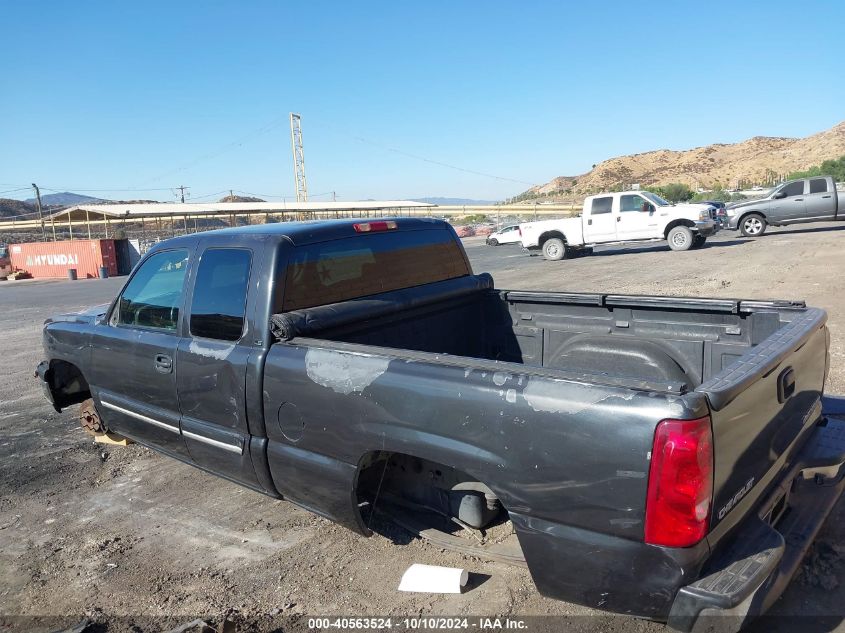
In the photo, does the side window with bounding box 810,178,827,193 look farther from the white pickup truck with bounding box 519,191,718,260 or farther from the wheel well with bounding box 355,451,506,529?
the wheel well with bounding box 355,451,506,529

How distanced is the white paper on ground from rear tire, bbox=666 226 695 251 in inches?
746

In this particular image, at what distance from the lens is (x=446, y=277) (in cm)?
447

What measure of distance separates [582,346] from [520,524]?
1.88 metres

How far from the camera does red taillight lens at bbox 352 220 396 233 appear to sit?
4.00 m

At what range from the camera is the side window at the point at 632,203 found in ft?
65.9

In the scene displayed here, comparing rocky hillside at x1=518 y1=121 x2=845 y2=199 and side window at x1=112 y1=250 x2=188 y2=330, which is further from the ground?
rocky hillside at x1=518 y1=121 x2=845 y2=199

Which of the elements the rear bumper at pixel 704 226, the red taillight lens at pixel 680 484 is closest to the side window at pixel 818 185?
the rear bumper at pixel 704 226

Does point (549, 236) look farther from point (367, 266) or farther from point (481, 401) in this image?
point (481, 401)

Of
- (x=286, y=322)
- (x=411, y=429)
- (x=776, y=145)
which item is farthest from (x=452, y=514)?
(x=776, y=145)

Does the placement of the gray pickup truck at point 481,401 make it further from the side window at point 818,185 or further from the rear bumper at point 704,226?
the side window at point 818,185

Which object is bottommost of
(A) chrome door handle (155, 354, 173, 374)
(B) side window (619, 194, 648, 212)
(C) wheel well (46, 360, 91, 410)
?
(C) wheel well (46, 360, 91, 410)

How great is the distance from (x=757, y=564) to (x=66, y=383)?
16.4 ft

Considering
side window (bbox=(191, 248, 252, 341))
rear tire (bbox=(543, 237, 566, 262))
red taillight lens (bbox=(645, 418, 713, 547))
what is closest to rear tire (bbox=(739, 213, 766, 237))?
rear tire (bbox=(543, 237, 566, 262))

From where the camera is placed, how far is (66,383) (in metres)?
5.17
